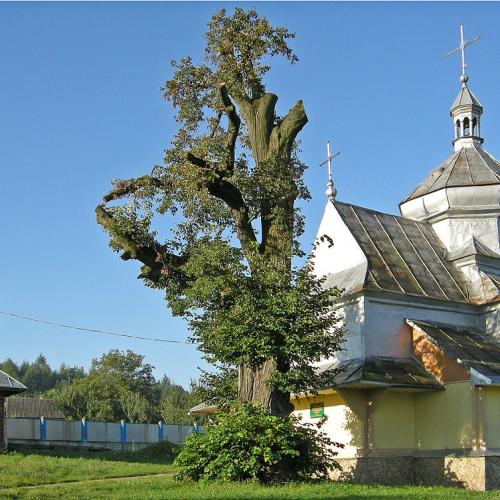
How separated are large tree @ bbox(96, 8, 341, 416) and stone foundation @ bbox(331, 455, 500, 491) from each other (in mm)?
3196

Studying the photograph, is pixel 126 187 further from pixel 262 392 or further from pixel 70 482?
pixel 70 482

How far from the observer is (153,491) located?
14.8m

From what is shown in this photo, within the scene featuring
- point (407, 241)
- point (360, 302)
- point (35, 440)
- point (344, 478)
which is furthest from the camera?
point (35, 440)

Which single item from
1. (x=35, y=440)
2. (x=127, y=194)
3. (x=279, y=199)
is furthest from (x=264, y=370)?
(x=35, y=440)

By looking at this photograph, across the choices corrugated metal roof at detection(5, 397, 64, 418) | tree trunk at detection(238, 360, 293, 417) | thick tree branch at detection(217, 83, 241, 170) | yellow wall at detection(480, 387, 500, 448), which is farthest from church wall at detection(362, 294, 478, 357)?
corrugated metal roof at detection(5, 397, 64, 418)

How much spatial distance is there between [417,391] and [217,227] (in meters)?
6.80

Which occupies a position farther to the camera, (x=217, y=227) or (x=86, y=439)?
(x=86, y=439)

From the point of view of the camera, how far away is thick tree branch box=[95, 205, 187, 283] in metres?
18.6

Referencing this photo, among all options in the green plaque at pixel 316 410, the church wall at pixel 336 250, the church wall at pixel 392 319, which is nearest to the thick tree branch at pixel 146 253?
the church wall at pixel 336 250

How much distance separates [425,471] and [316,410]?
3.22 m

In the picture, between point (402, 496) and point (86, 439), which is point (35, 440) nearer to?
point (86, 439)

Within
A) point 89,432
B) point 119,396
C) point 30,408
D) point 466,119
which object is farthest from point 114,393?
point 466,119

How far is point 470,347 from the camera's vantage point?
69.5 ft

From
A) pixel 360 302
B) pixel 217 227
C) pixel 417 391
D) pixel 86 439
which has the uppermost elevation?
pixel 217 227
